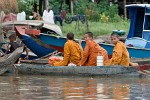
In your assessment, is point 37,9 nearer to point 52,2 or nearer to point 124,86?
point 52,2

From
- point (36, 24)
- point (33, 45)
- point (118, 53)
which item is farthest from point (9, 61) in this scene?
point (36, 24)

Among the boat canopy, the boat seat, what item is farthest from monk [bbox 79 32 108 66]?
the boat canopy

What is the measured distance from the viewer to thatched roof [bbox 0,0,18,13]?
25678mm

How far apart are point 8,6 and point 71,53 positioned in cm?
980

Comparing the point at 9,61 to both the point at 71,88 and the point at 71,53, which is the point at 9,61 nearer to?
the point at 71,53

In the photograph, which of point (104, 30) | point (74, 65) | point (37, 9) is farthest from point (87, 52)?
point (37, 9)

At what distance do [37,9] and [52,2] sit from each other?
1.09 m

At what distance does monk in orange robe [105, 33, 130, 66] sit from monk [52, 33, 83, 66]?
0.87 m

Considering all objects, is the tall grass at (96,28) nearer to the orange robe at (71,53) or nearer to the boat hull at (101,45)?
the boat hull at (101,45)

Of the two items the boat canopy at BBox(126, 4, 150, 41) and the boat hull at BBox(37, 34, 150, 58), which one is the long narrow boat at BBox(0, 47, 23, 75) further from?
the boat canopy at BBox(126, 4, 150, 41)

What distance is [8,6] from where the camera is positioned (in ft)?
87.4

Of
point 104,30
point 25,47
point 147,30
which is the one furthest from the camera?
point 104,30

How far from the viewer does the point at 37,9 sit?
38.5m

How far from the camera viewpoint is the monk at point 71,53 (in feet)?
56.8
